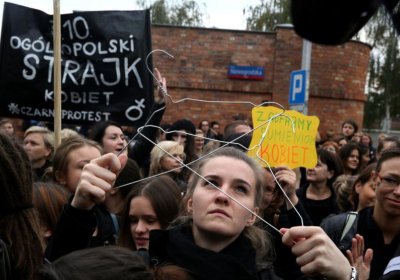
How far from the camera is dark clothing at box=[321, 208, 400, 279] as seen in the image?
2.96 m

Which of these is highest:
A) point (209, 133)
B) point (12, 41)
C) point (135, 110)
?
point (12, 41)

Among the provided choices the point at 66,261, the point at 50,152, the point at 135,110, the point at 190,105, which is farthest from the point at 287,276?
the point at 190,105

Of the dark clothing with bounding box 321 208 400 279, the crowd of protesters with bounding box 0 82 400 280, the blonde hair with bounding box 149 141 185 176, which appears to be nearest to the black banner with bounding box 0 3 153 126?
the blonde hair with bounding box 149 141 185 176

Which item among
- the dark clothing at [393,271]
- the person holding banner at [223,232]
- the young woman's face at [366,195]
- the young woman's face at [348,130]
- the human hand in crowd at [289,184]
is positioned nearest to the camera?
the person holding banner at [223,232]

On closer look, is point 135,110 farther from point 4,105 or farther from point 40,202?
point 40,202

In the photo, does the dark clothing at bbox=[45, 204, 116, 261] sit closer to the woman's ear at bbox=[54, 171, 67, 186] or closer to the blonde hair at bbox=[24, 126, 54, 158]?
the woman's ear at bbox=[54, 171, 67, 186]

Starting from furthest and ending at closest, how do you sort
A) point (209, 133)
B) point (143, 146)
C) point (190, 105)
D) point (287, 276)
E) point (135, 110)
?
point (190, 105), point (209, 133), point (135, 110), point (143, 146), point (287, 276)

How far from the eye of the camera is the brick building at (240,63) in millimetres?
14117

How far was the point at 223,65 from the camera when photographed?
1420 cm

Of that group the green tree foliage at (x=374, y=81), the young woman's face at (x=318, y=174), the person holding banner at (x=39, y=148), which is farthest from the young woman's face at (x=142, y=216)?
the green tree foliage at (x=374, y=81)

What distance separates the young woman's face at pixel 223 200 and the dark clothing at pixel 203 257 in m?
0.06

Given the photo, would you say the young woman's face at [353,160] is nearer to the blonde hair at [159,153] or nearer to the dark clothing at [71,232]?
the blonde hair at [159,153]

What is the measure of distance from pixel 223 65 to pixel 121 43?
9.20 m

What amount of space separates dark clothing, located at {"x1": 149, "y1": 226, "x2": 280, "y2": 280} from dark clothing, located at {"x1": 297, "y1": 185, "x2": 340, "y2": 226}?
279 cm
